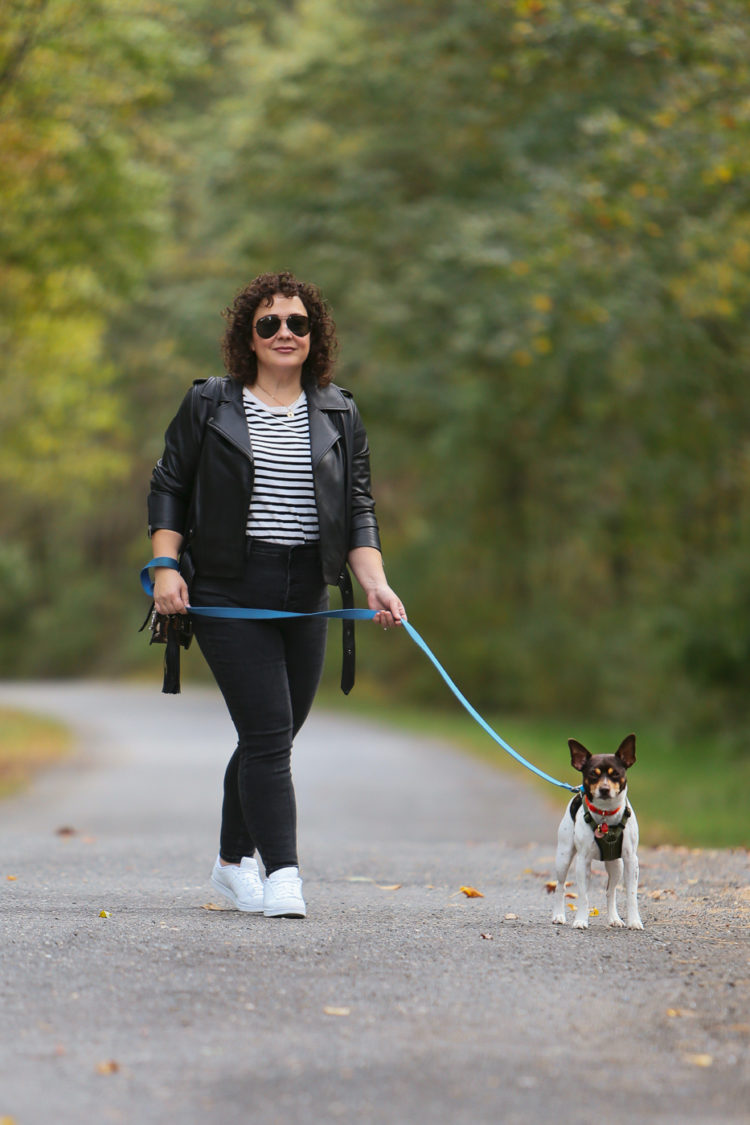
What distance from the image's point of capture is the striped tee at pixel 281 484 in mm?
5910

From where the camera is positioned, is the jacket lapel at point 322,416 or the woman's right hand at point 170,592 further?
the jacket lapel at point 322,416

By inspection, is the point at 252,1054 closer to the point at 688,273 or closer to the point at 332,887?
the point at 332,887

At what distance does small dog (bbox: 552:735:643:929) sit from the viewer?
18.2 ft

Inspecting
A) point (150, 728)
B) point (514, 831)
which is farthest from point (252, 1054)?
point (150, 728)

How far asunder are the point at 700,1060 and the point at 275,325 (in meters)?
3.22

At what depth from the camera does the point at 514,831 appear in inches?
514

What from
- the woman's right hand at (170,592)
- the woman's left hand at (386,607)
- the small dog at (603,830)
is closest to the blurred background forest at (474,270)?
the woman's left hand at (386,607)

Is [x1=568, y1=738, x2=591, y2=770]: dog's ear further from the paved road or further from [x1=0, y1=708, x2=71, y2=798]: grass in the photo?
[x1=0, y1=708, x2=71, y2=798]: grass

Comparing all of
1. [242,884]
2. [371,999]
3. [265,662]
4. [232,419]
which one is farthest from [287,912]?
[232,419]

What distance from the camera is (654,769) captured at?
17.6m

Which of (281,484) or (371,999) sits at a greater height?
(281,484)

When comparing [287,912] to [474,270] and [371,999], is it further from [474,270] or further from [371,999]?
[474,270]

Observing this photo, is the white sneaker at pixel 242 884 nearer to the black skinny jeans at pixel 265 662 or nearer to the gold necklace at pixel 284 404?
the black skinny jeans at pixel 265 662

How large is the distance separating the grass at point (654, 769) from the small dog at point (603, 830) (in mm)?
6073
